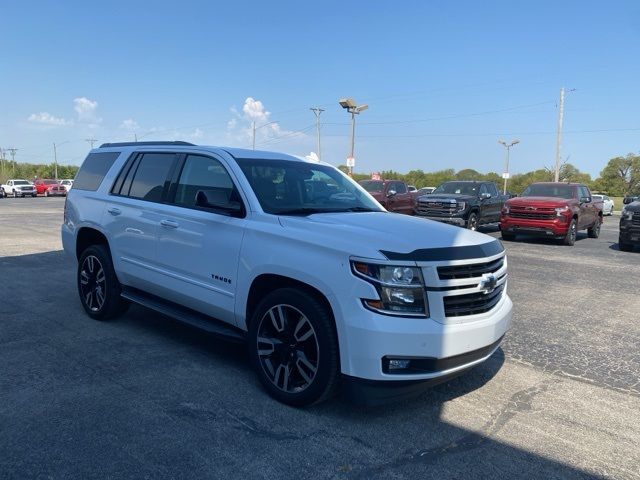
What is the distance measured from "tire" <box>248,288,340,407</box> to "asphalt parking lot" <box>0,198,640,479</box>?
156 mm

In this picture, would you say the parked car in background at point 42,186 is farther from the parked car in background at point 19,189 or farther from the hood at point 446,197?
the hood at point 446,197

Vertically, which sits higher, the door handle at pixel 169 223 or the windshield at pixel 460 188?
the windshield at pixel 460 188

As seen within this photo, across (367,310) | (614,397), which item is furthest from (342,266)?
(614,397)

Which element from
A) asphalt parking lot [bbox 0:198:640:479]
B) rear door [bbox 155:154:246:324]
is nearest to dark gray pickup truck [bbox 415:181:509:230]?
asphalt parking lot [bbox 0:198:640:479]

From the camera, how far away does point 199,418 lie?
3527 millimetres

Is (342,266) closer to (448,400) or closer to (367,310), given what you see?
(367,310)

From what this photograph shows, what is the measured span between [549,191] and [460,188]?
301cm

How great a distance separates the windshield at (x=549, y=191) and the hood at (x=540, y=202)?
0.54 metres

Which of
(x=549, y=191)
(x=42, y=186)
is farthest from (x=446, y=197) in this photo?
(x=42, y=186)

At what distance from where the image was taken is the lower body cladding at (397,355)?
3.21 metres

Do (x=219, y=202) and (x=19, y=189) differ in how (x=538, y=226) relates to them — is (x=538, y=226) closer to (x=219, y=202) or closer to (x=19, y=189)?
(x=219, y=202)

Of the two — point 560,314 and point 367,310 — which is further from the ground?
point 367,310

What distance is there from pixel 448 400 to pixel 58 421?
2.71 metres

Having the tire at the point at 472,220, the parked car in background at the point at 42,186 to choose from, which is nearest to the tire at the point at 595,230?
the tire at the point at 472,220
